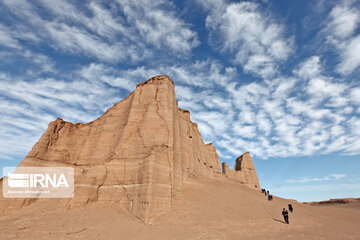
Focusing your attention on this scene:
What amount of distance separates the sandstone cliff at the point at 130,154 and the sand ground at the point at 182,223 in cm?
112

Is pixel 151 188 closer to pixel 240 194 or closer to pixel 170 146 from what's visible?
pixel 170 146

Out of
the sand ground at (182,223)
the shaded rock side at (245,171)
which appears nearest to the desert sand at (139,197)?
the sand ground at (182,223)

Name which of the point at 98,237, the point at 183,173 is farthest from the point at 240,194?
the point at 98,237

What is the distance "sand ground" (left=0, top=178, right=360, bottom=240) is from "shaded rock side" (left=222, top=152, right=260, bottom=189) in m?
35.1

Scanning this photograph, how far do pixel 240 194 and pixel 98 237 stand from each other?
16175 millimetres

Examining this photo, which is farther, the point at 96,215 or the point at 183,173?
the point at 183,173

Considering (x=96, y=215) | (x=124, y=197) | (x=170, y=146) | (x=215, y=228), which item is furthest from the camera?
(x=170, y=146)

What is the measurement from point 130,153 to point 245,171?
44.8 meters

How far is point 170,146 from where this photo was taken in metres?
20.4

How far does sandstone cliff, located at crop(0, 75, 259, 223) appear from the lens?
17.4 meters

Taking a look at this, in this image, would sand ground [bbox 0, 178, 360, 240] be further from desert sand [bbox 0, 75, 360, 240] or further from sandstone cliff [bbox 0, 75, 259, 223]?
sandstone cliff [bbox 0, 75, 259, 223]

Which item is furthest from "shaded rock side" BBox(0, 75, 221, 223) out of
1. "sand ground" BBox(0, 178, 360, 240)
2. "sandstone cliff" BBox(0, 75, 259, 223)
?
"sand ground" BBox(0, 178, 360, 240)

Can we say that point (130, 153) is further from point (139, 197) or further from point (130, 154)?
point (139, 197)

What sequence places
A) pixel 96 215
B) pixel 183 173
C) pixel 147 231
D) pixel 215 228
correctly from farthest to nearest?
pixel 183 173 → pixel 96 215 → pixel 215 228 → pixel 147 231
